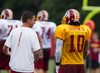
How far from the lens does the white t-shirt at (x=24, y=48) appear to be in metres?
10.2

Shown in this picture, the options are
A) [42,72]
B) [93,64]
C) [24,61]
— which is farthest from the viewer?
[93,64]

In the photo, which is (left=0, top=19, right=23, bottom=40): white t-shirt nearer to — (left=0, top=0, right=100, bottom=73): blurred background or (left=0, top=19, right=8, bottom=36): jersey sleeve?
(left=0, top=19, right=8, bottom=36): jersey sleeve

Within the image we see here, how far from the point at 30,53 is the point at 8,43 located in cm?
42

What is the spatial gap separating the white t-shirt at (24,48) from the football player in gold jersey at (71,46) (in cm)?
43

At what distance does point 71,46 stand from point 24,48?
78 centimetres

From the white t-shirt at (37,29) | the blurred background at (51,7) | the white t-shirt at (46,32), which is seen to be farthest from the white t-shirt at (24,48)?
the blurred background at (51,7)

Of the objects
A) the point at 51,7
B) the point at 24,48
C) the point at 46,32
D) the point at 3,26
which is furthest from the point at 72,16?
the point at 51,7

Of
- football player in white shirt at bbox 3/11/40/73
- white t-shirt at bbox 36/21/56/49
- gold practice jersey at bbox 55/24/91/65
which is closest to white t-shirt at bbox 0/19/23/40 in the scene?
white t-shirt at bbox 36/21/56/49

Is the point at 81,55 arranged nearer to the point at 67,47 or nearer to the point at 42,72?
the point at 67,47

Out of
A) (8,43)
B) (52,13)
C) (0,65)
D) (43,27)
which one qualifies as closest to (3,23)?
(0,65)

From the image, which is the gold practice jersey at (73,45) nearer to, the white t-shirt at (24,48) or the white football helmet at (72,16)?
the white football helmet at (72,16)

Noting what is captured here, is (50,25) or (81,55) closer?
(81,55)

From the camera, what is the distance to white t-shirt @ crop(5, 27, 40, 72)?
33.3 feet

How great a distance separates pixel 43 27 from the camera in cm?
1479
